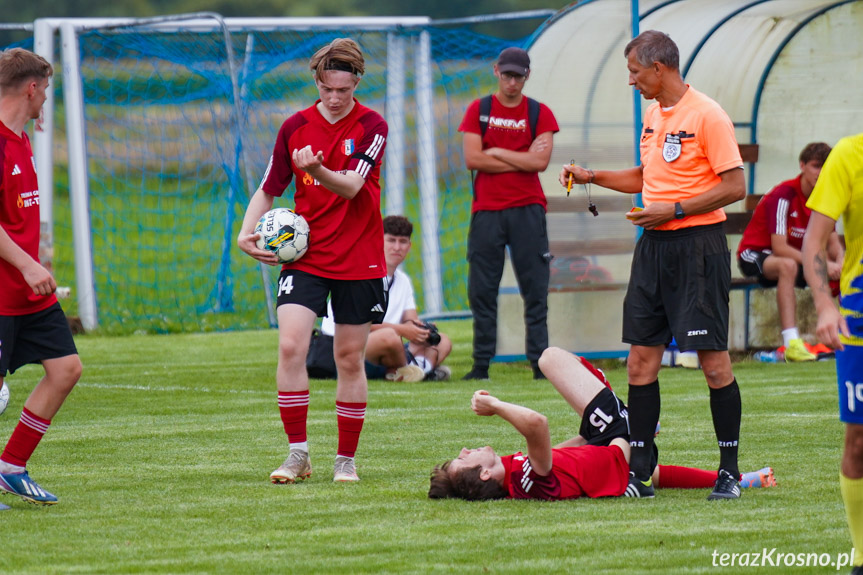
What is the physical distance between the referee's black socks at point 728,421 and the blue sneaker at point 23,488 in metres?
3.00

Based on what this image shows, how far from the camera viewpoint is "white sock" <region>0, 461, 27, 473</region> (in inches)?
234

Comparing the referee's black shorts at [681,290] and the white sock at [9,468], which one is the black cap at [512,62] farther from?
the white sock at [9,468]

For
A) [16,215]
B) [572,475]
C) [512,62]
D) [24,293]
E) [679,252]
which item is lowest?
[572,475]

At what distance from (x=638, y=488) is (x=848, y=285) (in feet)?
6.13

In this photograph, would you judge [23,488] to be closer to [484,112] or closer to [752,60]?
[484,112]

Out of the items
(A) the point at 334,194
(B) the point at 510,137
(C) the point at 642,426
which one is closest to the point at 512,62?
(B) the point at 510,137

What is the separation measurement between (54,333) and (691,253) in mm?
2851

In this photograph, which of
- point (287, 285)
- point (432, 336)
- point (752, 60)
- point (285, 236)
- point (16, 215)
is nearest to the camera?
point (16, 215)

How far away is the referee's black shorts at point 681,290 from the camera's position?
6000mm

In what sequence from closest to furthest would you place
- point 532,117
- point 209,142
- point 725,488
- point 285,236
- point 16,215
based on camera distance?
point 16,215, point 725,488, point 285,236, point 532,117, point 209,142

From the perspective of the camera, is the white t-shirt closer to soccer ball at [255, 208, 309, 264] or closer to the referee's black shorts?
soccer ball at [255, 208, 309, 264]

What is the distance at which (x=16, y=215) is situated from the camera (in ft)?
19.0

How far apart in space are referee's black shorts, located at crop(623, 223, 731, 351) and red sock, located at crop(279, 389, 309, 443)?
1636 millimetres

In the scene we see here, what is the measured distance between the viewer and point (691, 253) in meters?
6.05
